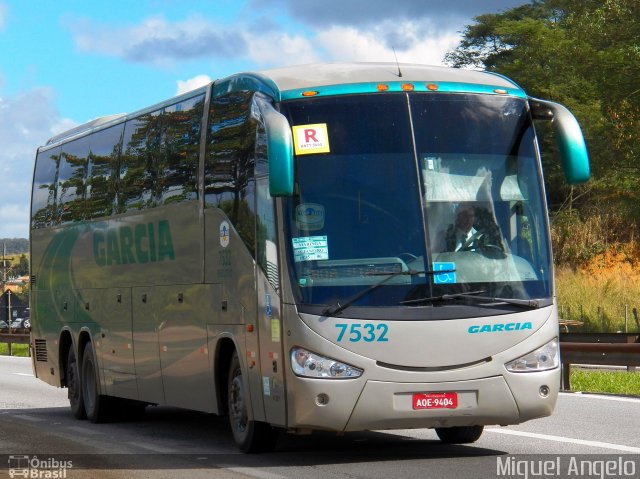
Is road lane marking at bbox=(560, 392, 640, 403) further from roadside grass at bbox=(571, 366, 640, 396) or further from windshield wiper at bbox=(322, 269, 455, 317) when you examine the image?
windshield wiper at bbox=(322, 269, 455, 317)

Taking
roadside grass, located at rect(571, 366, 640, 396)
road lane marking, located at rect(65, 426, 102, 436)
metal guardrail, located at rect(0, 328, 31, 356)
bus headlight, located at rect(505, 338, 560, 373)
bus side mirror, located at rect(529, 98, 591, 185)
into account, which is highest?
bus side mirror, located at rect(529, 98, 591, 185)

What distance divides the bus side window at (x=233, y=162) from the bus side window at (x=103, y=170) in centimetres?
369

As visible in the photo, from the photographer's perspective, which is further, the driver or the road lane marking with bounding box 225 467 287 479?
the driver

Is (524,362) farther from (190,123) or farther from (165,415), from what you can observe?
(165,415)

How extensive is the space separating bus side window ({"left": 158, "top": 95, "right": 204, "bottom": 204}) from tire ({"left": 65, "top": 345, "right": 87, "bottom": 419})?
14.2ft

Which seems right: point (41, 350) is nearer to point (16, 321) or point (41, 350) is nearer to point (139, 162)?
point (139, 162)

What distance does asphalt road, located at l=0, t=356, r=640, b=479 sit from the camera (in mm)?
11078

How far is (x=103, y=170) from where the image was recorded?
57.3 feet

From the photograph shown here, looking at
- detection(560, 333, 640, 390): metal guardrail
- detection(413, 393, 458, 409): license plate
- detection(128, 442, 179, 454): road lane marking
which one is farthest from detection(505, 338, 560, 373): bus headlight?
detection(560, 333, 640, 390): metal guardrail

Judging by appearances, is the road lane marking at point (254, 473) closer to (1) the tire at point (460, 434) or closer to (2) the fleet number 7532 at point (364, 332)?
(2) the fleet number 7532 at point (364, 332)

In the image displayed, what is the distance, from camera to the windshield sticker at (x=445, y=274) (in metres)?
11.1

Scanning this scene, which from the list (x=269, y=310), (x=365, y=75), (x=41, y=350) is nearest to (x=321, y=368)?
(x=269, y=310)

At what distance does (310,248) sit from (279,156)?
0.85m

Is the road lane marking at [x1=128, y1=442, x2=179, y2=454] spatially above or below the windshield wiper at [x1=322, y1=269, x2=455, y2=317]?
below
